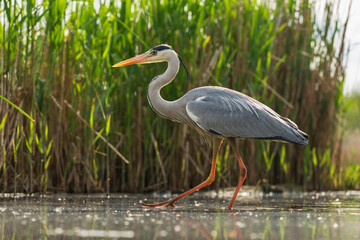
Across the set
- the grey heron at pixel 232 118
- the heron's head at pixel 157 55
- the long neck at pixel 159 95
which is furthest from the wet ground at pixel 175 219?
the heron's head at pixel 157 55

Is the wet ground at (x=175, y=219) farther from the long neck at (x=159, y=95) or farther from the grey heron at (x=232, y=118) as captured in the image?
the long neck at (x=159, y=95)

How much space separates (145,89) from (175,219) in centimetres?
338

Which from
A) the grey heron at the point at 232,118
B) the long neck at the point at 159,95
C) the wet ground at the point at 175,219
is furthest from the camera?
the long neck at the point at 159,95

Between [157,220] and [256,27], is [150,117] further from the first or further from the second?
[157,220]

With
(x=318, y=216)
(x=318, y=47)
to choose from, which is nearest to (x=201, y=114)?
(x=318, y=216)

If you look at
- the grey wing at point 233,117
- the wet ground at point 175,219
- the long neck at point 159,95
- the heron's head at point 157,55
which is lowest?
the wet ground at point 175,219

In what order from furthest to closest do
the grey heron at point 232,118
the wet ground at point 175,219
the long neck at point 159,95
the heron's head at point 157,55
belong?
the heron's head at point 157,55
the long neck at point 159,95
the grey heron at point 232,118
the wet ground at point 175,219

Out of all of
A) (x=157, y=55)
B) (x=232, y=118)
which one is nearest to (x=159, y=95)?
(x=157, y=55)

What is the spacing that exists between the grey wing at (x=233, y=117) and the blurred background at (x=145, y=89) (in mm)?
1436

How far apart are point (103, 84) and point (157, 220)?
3.47 m

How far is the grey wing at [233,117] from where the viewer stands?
261 inches

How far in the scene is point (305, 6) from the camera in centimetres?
927

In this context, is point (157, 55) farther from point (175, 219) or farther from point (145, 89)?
point (175, 219)

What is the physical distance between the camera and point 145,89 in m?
8.15
